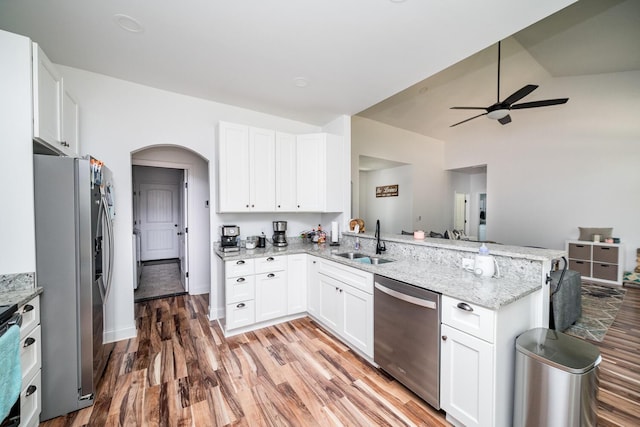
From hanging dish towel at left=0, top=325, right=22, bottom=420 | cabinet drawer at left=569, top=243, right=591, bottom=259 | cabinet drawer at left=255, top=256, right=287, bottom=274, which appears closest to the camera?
hanging dish towel at left=0, top=325, right=22, bottom=420

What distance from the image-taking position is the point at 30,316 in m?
1.50

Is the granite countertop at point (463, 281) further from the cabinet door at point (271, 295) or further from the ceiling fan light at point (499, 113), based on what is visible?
the ceiling fan light at point (499, 113)

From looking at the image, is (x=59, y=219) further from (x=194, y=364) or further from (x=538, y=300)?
(x=538, y=300)

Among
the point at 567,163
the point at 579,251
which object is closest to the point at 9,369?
the point at 579,251

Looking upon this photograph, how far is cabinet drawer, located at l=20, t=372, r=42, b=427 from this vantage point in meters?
1.41

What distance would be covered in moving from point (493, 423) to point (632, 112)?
21.8ft

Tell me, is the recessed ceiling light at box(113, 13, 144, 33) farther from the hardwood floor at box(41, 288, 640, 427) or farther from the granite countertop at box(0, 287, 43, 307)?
the hardwood floor at box(41, 288, 640, 427)

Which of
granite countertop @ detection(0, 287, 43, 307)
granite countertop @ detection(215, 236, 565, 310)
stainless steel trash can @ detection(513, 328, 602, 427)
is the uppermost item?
granite countertop @ detection(0, 287, 43, 307)

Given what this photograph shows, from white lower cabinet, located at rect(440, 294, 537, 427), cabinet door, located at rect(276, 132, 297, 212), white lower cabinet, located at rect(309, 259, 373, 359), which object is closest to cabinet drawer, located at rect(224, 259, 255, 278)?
white lower cabinet, located at rect(309, 259, 373, 359)

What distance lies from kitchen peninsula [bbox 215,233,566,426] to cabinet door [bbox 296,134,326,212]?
0.64 meters

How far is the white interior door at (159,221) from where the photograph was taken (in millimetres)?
6602

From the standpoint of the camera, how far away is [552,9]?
5.73 ft

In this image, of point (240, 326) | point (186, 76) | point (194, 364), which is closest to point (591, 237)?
point (240, 326)

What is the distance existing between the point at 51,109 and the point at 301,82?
215cm
